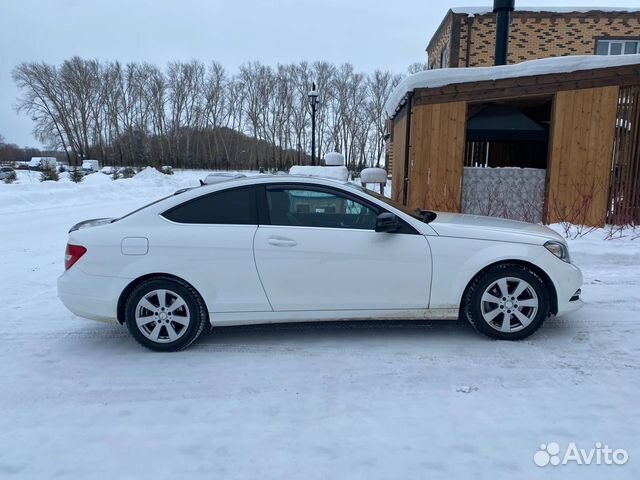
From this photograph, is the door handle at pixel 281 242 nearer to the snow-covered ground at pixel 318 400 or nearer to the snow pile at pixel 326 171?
the snow-covered ground at pixel 318 400

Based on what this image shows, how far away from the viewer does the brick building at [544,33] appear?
58.0 ft

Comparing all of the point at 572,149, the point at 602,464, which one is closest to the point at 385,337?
the point at 602,464

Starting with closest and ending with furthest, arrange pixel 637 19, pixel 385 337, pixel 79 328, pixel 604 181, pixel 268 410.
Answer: pixel 268 410, pixel 385 337, pixel 79 328, pixel 604 181, pixel 637 19

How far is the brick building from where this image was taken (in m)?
17.7

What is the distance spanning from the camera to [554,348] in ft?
13.3

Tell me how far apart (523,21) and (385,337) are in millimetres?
17640

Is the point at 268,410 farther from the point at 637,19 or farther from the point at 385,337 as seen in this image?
the point at 637,19

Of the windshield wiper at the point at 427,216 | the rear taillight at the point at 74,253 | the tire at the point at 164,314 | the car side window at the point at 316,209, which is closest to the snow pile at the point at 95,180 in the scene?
the rear taillight at the point at 74,253

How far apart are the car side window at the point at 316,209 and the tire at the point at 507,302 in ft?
3.60

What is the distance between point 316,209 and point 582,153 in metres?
7.28

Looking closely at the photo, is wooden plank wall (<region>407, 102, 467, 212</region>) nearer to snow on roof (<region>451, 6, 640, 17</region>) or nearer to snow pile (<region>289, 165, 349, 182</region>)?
snow pile (<region>289, 165, 349, 182</region>)

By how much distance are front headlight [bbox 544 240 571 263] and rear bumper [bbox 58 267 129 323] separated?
364cm

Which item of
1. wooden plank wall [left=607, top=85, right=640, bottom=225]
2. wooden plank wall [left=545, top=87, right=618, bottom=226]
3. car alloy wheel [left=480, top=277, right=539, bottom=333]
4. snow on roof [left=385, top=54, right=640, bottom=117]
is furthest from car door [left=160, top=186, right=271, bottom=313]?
wooden plank wall [left=607, top=85, right=640, bottom=225]

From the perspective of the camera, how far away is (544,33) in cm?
1783
